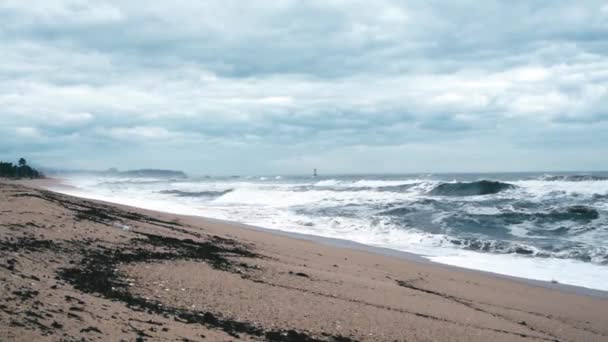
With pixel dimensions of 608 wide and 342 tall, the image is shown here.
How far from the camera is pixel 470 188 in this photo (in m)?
33.9

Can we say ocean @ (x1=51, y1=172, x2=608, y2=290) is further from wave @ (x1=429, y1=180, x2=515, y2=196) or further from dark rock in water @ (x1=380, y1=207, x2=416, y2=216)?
wave @ (x1=429, y1=180, x2=515, y2=196)

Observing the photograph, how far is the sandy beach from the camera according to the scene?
3848 millimetres

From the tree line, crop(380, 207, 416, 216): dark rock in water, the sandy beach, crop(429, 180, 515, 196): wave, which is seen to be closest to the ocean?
crop(380, 207, 416, 216): dark rock in water

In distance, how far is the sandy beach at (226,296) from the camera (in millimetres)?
3848

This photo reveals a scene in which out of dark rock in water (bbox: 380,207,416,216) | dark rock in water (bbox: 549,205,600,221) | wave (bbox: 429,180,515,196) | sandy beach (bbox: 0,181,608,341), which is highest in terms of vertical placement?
wave (bbox: 429,180,515,196)

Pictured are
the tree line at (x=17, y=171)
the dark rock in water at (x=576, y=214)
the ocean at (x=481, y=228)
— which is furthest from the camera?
the tree line at (x=17, y=171)

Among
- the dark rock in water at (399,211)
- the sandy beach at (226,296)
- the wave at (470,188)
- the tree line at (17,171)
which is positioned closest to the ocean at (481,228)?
the dark rock in water at (399,211)

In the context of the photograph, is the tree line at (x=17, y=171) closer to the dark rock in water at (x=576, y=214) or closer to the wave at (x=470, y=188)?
the wave at (x=470, y=188)

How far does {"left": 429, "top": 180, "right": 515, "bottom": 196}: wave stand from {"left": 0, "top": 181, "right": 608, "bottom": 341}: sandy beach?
2460 cm

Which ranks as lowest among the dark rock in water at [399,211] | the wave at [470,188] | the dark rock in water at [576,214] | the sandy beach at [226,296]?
the sandy beach at [226,296]

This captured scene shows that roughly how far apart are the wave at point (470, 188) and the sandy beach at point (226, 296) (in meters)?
24.6

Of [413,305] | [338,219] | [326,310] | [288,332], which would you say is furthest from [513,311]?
[338,219]

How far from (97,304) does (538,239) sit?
1365 cm

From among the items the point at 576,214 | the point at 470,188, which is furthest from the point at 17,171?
the point at 576,214
